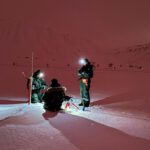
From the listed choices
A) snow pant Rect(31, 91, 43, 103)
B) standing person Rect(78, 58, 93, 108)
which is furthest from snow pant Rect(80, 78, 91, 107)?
snow pant Rect(31, 91, 43, 103)

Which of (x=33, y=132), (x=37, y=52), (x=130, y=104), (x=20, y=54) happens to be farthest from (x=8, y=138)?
(x=37, y=52)

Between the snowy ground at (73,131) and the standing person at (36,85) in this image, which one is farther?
the standing person at (36,85)

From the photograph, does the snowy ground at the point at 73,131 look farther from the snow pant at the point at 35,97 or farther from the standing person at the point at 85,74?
the snow pant at the point at 35,97

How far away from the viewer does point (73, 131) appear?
7051 millimetres

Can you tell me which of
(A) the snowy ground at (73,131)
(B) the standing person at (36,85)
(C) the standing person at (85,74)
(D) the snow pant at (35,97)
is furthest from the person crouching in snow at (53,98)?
(D) the snow pant at (35,97)

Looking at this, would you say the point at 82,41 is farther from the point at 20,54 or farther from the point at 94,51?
the point at 20,54

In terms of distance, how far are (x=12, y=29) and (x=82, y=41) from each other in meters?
23.3

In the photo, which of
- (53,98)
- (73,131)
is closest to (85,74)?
(53,98)

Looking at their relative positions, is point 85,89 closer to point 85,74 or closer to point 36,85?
point 85,74

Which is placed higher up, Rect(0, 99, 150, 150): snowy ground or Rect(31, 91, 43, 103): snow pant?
Rect(31, 91, 43, 103): snow pant

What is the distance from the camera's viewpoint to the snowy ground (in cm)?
601

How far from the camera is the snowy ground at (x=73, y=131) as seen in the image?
6012mm

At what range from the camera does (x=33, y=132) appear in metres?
6.84

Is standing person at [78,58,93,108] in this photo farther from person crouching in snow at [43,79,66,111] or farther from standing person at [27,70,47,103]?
standing person at [27,70,47,103]
